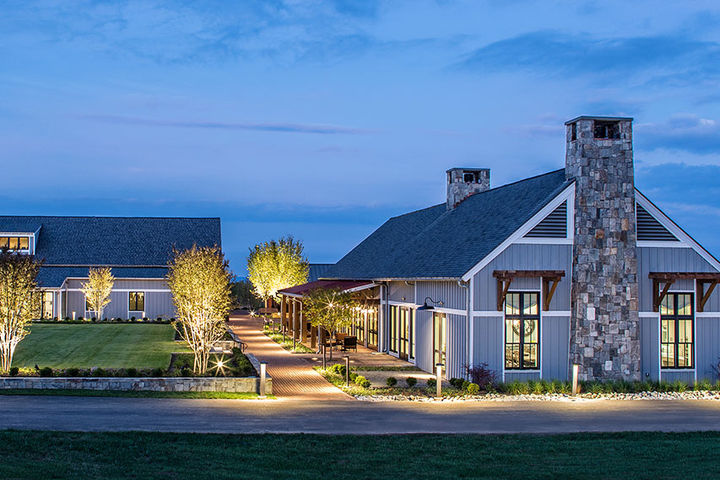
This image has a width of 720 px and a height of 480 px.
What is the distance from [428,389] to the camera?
2216 centimetres

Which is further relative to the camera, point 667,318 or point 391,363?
point 391,363

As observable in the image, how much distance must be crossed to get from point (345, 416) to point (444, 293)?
825cm

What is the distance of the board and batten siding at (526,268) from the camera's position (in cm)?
2311

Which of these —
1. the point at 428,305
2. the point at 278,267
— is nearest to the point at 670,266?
the point at 428,305

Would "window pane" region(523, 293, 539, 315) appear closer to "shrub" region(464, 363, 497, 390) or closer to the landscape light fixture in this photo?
"shrub" region(464, 363, 497, 390)

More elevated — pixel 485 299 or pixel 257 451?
pixel 485 299

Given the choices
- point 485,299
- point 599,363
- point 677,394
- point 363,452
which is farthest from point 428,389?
point 363,452

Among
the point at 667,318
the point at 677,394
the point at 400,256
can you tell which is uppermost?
the point at 400,256

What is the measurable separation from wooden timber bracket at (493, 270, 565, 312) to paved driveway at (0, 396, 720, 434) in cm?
350

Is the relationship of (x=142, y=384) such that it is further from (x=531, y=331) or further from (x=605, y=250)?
(x=605, y=250)

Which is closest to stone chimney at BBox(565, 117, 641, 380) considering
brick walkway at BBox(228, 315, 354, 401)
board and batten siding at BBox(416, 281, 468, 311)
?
board and batten siding at BBox(416, 281, 468, 311)

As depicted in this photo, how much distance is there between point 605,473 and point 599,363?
1070 cm

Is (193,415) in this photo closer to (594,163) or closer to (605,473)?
(605,473)

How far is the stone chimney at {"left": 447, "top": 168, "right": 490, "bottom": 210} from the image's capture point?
34.3 m
